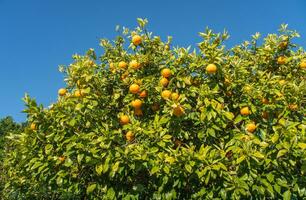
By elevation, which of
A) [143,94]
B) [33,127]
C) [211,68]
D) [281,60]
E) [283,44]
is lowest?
[33,127]

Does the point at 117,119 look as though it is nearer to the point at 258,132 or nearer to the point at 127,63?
the point at 127,63

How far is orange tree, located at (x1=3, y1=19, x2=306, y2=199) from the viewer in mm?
5012

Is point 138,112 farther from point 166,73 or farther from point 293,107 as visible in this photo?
point 293,107

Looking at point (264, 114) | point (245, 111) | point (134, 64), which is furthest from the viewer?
point (134, 64)

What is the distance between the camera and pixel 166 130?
5371 millimetres

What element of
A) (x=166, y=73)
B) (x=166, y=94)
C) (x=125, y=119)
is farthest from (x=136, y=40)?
(x=125, y=119)

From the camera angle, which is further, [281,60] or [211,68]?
[281,60]

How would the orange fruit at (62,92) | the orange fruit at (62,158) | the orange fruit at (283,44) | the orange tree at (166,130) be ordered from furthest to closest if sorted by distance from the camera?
1. the orange fruit at (283,44)
2. the orange fruit at (62,92)
3. the orange fruit at (62,158)
4. the orange tree at (166,130)

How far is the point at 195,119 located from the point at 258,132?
0.95m

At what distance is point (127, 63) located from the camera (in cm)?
670

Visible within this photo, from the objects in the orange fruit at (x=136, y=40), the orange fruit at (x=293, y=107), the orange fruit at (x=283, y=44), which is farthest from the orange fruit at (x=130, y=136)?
the orange fruit at (x=283, y=44)

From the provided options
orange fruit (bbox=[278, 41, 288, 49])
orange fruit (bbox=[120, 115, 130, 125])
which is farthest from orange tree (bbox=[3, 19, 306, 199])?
orange fruit (bbox=[278, 41, 288, 49])

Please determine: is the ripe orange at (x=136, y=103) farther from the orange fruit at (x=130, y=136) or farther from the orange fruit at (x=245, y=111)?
the orange fruit at (x=245, y=111)

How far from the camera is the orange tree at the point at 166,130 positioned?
501 centimetres
